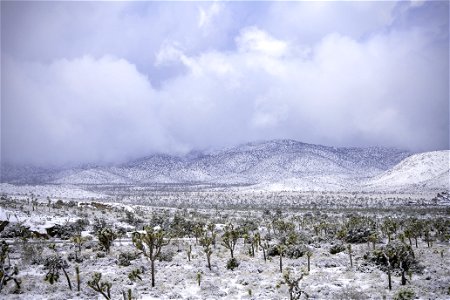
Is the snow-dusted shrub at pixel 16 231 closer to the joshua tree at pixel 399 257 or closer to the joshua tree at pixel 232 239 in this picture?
the joshua tree at pixel 232 239

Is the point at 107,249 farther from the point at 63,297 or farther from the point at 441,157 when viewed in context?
the point at 441,157

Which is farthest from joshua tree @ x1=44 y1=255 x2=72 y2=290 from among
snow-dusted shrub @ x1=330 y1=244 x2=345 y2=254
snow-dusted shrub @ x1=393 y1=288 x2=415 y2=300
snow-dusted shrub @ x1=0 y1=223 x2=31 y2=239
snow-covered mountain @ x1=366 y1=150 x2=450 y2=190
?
snow-covered mountain @ x1=366 y1=150 x2=450 y2=190

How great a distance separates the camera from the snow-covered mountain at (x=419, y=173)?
5581 inches

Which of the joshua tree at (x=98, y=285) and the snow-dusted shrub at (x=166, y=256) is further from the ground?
the joshua tree at (x=98, y=285)

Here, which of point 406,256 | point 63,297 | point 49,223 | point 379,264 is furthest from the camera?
point 49,223

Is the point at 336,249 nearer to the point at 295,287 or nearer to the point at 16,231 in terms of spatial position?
the point at 295,287

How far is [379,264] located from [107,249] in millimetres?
21478

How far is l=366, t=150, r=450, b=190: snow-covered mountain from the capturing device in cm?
14175

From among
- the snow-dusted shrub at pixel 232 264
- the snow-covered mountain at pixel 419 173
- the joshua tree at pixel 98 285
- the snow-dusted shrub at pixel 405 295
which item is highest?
the snow-covered mountain at pixel 419 173

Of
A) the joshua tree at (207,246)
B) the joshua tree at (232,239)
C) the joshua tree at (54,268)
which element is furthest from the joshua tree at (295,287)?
the joshua tree at (54,268)

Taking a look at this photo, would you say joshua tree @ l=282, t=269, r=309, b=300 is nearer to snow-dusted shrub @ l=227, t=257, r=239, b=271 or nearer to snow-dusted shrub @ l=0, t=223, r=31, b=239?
snow-dusted shrub @ l=227, t=257, r=239, b=271

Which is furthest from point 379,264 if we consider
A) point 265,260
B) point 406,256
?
point 265,260

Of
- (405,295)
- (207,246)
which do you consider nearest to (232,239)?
(207,246)

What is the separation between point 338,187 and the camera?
16375 centimetres
